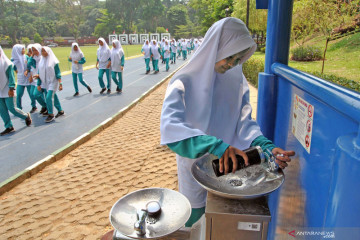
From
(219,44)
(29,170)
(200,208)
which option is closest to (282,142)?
(200,208)

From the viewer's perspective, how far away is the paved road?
5.34 metres

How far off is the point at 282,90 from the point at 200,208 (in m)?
1.19

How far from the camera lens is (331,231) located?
1026 mm

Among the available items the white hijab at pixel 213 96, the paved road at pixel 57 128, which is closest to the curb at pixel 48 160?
the paved road at pixel 57 128

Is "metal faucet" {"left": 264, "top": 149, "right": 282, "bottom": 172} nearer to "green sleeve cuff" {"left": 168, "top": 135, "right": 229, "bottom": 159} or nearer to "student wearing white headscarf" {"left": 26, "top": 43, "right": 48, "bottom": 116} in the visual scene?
"green sleeve cuff" {"left": 168, "top": 135, "right": 229, "bottom": 159}

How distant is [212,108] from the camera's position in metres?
2.03

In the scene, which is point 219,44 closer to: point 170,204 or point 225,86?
point 225,86

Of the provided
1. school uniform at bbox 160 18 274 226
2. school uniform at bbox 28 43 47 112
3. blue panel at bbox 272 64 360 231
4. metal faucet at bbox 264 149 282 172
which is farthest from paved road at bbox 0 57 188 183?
blue panel at bbox 272 64 360 231

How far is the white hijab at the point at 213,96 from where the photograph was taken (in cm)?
168

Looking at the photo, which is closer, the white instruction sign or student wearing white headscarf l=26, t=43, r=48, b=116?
the white instruction sign

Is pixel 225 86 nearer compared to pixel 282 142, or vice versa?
pixel 225 86

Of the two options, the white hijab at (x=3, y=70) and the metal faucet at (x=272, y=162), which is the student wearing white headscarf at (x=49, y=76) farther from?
the metal faucet at (x=272, y=162)

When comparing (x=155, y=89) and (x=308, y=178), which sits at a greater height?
(x=308, y=178)

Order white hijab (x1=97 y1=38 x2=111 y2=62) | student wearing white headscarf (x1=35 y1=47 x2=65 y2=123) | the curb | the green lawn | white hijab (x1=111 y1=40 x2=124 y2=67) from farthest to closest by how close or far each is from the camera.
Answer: white hijab (x1=111 y1=40 x2=124 y2=67) → white hijab (x1=97 y1=38 x2=111 y2=62) → the green lawn → student wearing white headscarf (x1=35 y1=47 x2=65 y2=123) → the curb
